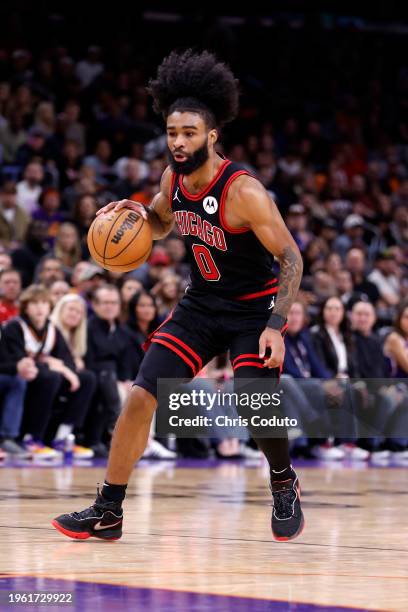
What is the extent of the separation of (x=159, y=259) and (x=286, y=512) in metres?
7.68

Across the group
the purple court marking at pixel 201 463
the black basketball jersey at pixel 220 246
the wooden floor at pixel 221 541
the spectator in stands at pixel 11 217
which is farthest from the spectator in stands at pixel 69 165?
the black basketball jersey at pixel 220 246

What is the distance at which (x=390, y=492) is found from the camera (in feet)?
27.0

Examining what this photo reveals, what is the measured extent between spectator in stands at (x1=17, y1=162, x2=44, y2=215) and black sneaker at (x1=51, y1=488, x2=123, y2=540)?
27.5 feet

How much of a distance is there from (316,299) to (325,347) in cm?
107

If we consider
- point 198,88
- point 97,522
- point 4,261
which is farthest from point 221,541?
point 4,261

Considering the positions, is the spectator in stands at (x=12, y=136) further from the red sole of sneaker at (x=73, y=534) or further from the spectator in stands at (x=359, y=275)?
the red sole of sneaker at (x=73, y=534)

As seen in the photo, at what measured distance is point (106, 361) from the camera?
1131cm

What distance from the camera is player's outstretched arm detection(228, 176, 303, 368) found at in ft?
17.4

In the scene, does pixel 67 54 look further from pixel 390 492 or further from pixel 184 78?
pixel 184 78

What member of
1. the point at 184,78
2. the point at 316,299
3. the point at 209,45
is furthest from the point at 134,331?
the point at 209,45

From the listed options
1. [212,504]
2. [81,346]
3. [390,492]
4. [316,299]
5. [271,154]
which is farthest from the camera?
[271,154]

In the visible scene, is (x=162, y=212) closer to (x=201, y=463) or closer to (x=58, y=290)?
(x=201, y=463)

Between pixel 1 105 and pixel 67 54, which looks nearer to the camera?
pixel 1 105

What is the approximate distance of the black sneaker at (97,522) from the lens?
17.8 feet
